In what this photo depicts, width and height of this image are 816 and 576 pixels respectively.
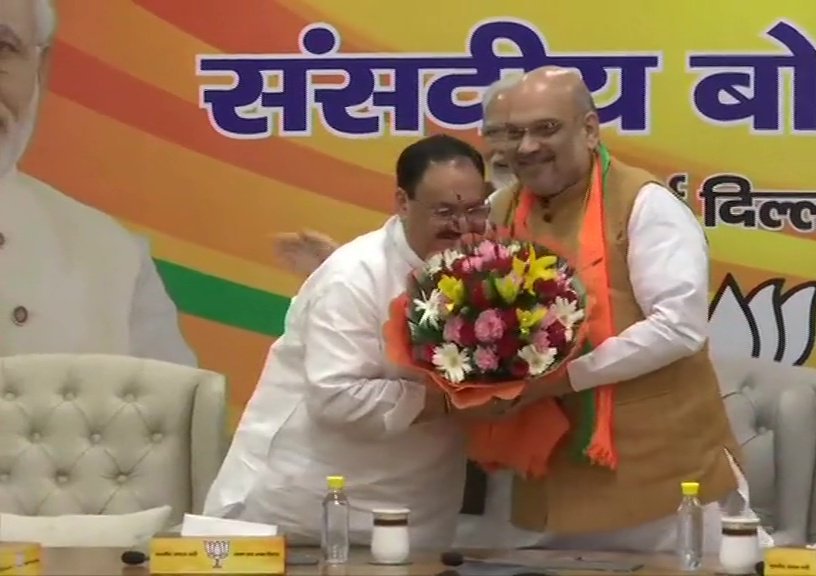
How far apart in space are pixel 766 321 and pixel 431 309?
1622 millimetres

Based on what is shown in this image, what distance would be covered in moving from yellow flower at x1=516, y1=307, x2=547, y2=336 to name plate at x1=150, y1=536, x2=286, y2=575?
0.62 meters

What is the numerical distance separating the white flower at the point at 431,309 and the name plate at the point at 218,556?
1.71 feet

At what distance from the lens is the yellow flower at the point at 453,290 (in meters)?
2.50

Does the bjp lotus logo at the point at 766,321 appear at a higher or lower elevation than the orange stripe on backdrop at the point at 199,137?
lower

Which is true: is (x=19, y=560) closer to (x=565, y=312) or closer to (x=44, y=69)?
(x=565, y=312)

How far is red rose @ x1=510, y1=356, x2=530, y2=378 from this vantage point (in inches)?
98.1

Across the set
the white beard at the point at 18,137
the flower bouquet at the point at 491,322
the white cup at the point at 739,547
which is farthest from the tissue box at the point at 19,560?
the white beard at the point at 18,137

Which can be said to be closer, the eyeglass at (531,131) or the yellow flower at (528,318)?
the yellow flower at (528,318)

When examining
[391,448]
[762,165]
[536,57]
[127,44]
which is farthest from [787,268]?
[127,44]

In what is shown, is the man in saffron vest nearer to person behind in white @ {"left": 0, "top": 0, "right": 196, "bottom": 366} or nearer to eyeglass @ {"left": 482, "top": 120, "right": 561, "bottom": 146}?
eyeglass @ {"left": 482, "top": 120, "right": 561, "bottom": 146}

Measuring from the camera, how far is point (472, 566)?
2.46 metres

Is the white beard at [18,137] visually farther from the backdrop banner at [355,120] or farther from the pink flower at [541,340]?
the pink flower at [541,340]

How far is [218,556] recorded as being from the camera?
7.57 feet

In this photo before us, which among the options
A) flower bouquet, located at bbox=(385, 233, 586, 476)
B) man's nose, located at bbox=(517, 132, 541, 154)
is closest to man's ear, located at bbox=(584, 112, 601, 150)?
man's nose, located at bbox=(517, 132, 541, 154)
